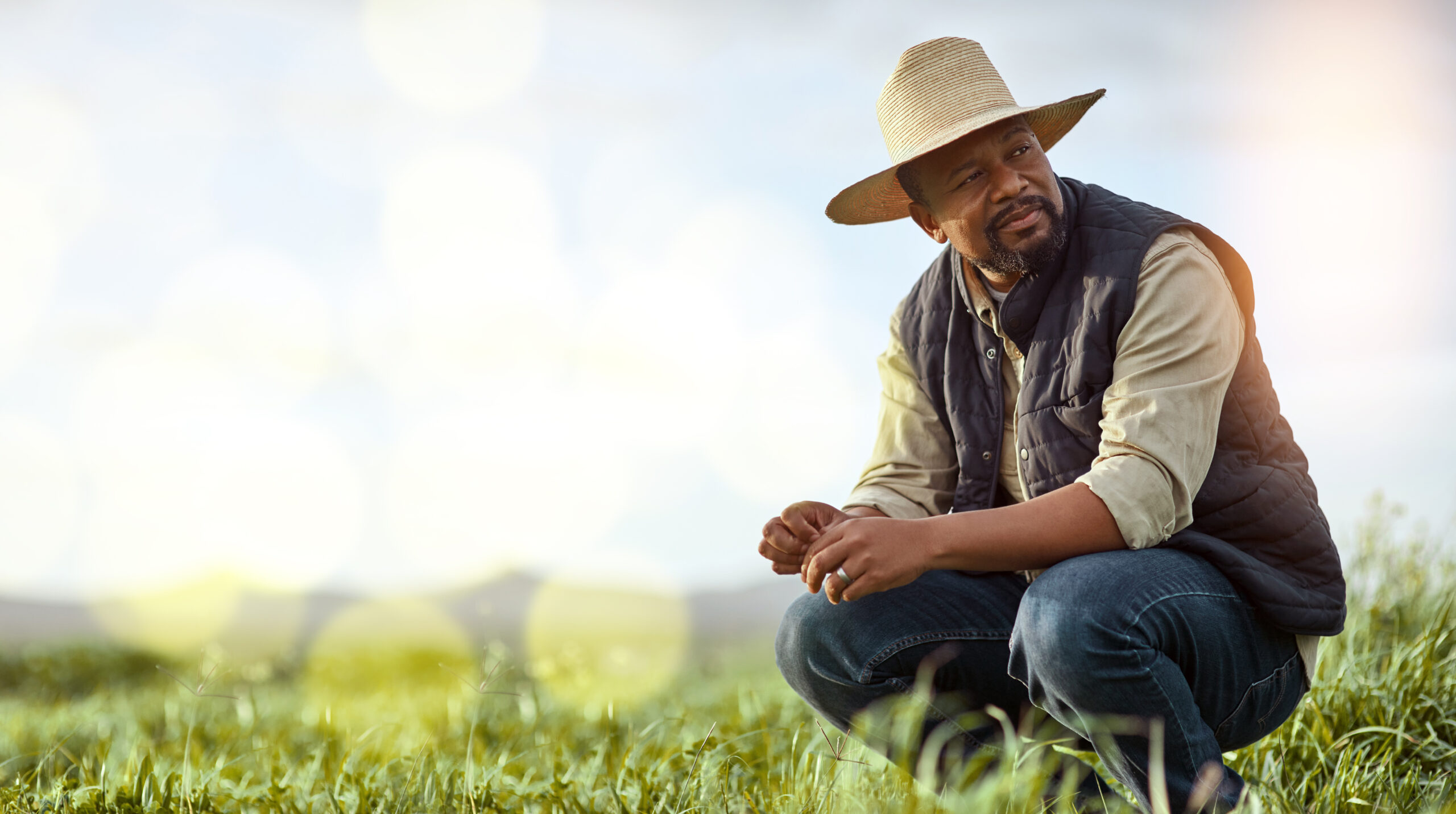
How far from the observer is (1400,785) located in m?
2.47

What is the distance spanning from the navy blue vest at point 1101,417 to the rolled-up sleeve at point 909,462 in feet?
0.51

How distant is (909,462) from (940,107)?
37.3 inches

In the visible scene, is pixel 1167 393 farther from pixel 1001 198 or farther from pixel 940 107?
pixel 940 107

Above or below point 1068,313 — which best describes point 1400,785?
below

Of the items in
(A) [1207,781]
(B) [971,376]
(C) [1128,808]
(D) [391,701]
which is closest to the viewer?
(A) [1207,781]

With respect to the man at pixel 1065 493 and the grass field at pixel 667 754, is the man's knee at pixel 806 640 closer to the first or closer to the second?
the man at pixel 1065 493

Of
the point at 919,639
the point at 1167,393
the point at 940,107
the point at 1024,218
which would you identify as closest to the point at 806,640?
the point at 919,639

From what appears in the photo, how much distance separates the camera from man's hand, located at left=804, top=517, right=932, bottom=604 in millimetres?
2102

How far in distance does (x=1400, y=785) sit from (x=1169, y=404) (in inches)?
48.7

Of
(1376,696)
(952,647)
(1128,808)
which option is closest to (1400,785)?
(1376,696)

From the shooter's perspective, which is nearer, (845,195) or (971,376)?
(971,376)

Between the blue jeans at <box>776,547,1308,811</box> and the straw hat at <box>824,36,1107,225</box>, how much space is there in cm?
106

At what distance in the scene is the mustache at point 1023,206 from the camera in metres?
2.41

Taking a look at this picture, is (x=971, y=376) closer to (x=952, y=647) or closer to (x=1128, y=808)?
(x=952, y=647)
